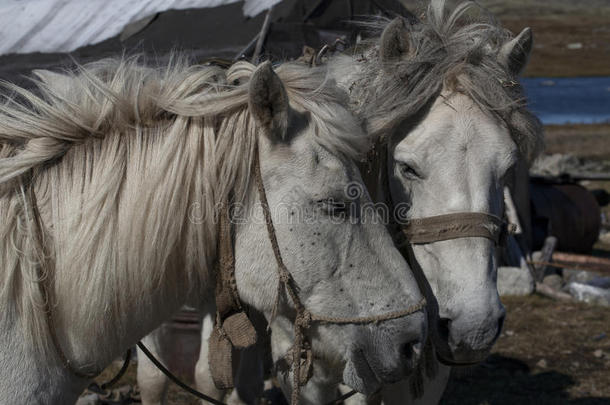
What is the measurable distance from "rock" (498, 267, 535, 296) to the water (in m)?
19.3

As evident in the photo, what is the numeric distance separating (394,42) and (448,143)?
1.67ft

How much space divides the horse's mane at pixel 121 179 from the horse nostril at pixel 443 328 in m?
0.74

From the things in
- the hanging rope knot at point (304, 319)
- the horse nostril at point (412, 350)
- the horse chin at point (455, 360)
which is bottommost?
the horse chin at point (455, 360)

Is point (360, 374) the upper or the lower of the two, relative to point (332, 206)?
lower

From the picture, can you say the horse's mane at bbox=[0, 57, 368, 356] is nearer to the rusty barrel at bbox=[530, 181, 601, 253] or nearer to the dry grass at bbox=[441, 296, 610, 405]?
the dry grass at bbox=[441, 296, 610, 405]

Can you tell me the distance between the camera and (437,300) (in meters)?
2.30

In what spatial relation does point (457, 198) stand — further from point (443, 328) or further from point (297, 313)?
point (297, 313)

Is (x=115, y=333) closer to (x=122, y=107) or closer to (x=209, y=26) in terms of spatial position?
(x=122, y=107)

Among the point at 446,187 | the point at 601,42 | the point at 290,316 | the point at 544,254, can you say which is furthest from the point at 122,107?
the point at 601,42

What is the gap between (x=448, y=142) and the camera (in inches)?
93.0

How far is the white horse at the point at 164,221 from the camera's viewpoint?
1.79 m

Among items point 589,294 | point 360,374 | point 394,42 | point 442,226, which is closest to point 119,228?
point 360,374

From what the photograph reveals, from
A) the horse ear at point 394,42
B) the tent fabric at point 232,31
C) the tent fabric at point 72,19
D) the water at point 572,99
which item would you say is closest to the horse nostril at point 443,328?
the horse ear at point 394,42

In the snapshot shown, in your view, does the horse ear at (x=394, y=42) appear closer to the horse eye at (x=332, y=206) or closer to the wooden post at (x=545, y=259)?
the horse eye at (x=332, y=206)
